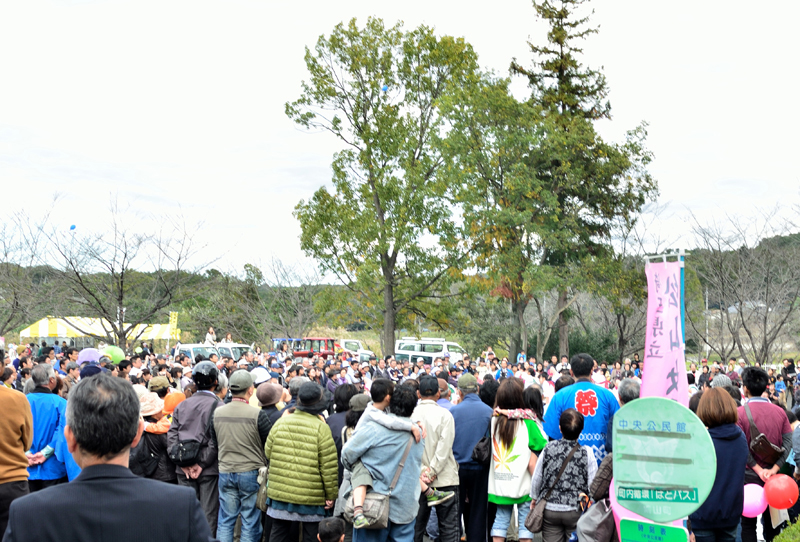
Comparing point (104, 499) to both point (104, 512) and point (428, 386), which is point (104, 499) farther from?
point (428, 386)

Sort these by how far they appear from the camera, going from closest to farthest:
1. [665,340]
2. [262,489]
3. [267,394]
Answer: [665,340] → [262,489] → [267,394]

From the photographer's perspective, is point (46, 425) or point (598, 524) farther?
point (46, 425)

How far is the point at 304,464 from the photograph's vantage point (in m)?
4.93

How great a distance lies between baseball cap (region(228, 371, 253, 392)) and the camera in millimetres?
5496

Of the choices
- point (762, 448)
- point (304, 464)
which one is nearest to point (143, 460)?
point (304, 464)

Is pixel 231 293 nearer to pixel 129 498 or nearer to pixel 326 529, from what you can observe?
pixel 326 529

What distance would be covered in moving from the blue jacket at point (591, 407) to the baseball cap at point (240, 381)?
2812 millimetres

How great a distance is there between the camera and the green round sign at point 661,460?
3010 mm

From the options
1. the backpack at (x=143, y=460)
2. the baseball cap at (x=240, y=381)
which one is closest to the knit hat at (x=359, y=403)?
the baseball cap at (x=240, y=381)

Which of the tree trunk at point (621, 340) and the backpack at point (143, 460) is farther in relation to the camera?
the tree trunk at point (621, 340)

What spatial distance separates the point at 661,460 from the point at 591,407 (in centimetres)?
254

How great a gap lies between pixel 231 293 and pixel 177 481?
30728mm

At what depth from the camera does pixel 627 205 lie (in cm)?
2428

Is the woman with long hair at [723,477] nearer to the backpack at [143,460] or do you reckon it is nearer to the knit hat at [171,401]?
the backpack at [143,460]
